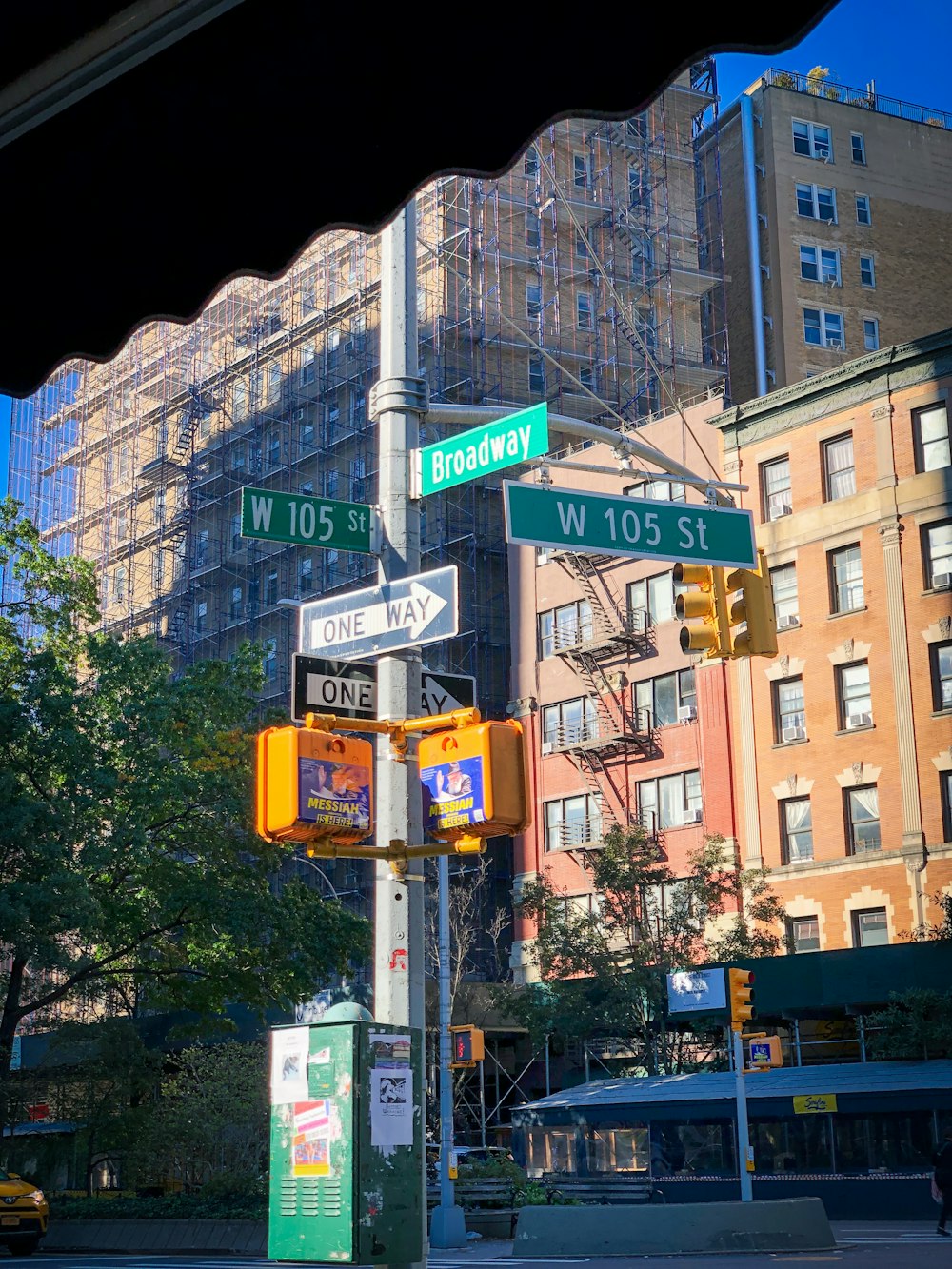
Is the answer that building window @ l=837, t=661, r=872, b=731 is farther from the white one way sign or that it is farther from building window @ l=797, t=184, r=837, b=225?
the white one way sign

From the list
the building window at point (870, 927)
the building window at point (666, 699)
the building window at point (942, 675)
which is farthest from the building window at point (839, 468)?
the building window at point (870, 927)

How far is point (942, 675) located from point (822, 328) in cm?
2641

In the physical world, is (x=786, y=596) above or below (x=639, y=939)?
above

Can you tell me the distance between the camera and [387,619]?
31.1ft

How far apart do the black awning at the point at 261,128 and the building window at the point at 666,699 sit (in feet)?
159

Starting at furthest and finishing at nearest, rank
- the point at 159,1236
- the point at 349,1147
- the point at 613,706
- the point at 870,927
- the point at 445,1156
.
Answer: the point at 613,706, the point at 870,927, the point at 159,1236, the point at 445,1156, the point at 349,1147

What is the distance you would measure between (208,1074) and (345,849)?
1128 inches

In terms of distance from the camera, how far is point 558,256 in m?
68.9

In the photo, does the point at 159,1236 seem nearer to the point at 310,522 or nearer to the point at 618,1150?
the point at 618,1150

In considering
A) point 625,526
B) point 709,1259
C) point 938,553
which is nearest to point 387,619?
point 625,526

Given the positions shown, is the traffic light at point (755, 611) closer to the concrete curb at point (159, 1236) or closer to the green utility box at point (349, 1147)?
the green utility box at point (349, 1147)

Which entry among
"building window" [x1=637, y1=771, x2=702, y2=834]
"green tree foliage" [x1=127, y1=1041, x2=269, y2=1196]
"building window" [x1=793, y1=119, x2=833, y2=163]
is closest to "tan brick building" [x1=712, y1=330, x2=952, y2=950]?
"building window" [x1=637, y1=771, x2=702, y2=834]

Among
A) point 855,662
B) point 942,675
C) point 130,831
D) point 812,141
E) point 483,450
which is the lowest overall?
point 483,450

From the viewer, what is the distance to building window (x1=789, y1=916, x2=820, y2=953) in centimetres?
4653
